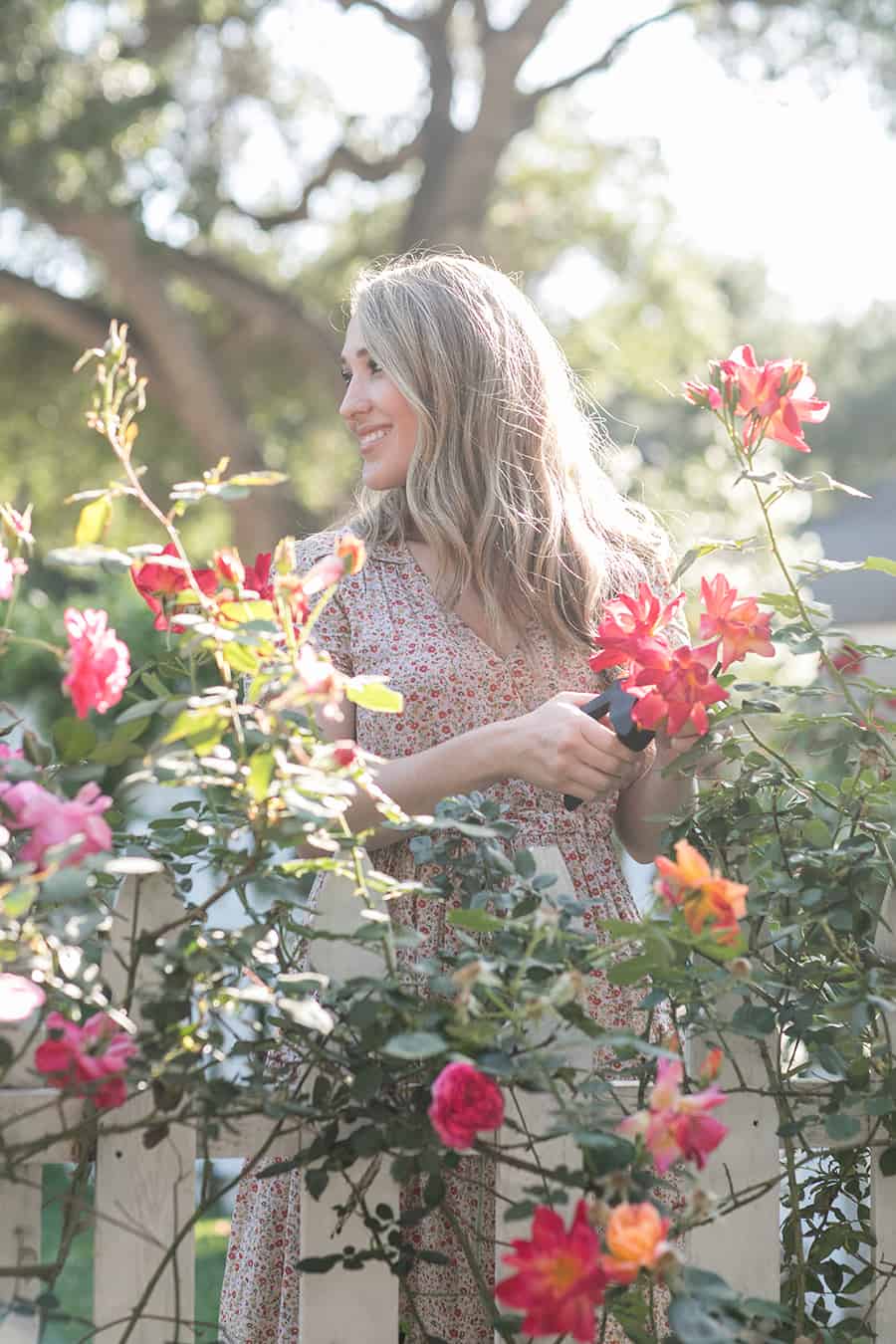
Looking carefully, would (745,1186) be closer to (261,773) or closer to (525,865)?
(525,865)

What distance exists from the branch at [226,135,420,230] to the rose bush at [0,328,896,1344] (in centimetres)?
803

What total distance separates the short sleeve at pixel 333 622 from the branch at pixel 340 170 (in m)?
7.59

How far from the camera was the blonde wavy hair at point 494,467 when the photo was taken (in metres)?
1.84

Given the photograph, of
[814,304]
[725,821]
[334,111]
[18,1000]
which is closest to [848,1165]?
[725,821]

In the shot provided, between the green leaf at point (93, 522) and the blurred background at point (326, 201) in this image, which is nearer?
the green leaf at point (93, 522)

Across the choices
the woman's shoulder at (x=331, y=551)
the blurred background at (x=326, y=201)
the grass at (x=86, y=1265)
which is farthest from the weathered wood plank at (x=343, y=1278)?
the blurred background at (x=326, y=201)

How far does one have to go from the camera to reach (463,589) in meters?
1.85

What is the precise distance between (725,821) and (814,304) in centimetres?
2176

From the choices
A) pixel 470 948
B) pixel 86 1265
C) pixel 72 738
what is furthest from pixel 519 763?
pixel 86 1265

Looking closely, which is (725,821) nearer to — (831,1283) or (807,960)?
(807,960)

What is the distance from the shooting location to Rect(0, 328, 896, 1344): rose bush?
1004 mm

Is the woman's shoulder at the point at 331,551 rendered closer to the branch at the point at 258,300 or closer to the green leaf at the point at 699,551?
the green leaf at the point at 699,551

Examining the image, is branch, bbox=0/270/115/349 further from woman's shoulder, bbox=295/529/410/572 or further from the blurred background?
woman's shoulder, bbox=295/529/410/572

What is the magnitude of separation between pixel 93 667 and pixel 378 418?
35.1 inches
